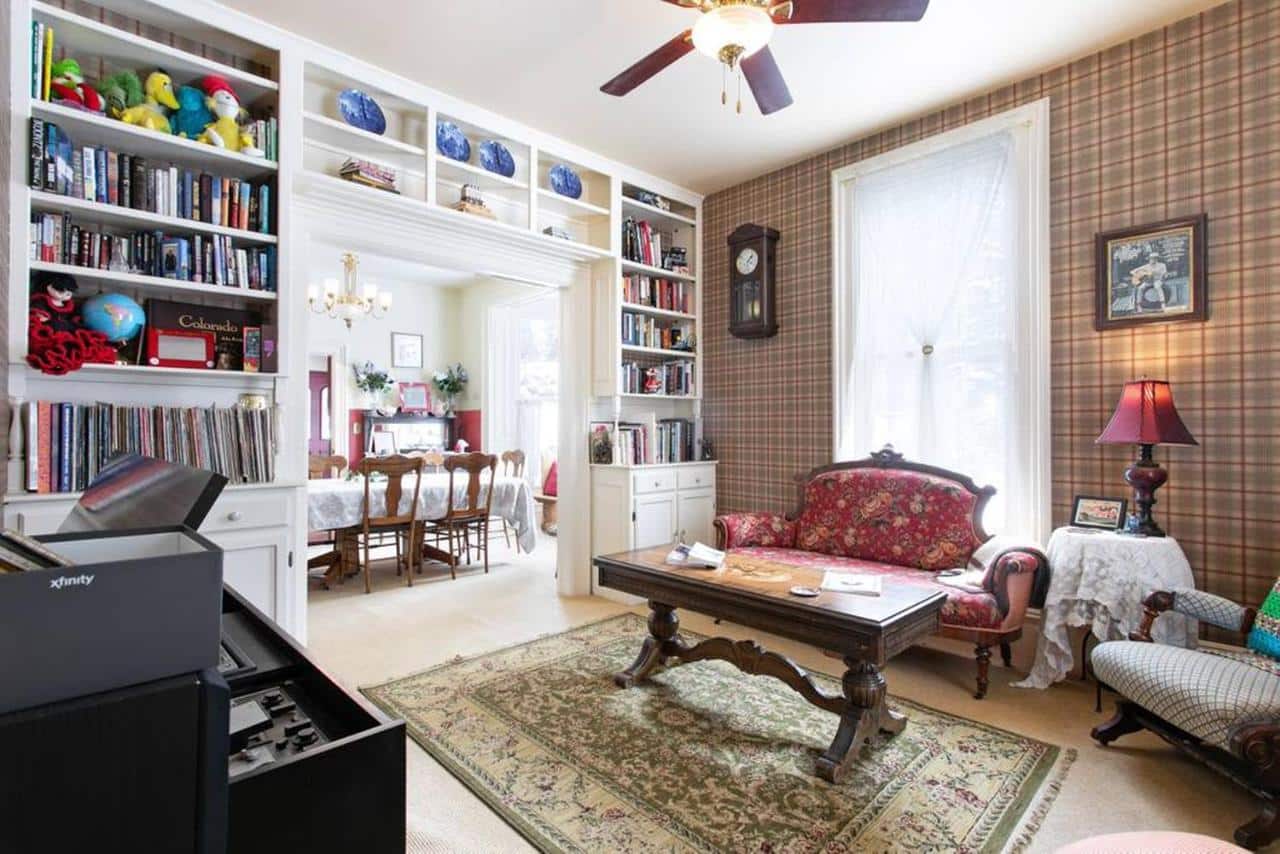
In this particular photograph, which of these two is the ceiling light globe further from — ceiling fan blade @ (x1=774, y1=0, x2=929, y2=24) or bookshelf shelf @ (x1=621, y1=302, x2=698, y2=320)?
bookshelf shelf @ (x1=621, y1=302, x2=698, y2=320)

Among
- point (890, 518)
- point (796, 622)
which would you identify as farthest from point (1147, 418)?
point (796, 622)

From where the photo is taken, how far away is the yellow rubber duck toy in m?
2.52

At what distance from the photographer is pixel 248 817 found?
1.93ft

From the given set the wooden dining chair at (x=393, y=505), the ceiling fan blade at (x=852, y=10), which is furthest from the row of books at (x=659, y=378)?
the ceiling fan blade at (x=852, y=10)

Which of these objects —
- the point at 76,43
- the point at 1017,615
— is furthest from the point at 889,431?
the point at 76,43

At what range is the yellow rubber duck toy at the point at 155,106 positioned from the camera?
2523 millimetres

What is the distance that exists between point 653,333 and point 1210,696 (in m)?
3.48

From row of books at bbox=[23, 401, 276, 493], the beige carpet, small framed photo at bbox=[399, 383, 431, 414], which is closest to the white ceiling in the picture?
row of books at bbox=[23, 401, 276, 493]

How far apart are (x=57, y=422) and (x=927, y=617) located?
128 inches

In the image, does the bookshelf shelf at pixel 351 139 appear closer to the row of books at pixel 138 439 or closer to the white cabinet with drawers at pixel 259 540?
the row of books at pixel 138 439

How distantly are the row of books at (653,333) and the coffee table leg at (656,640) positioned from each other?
81.8 inches

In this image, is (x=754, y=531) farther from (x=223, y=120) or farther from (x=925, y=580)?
(x=223, y=120)

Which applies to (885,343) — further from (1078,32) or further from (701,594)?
A: (701,594)

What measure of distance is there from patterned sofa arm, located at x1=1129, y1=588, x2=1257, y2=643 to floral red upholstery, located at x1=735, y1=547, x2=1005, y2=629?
0.51 meters
